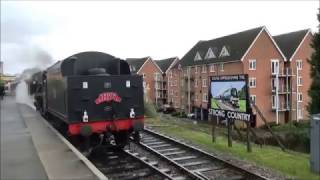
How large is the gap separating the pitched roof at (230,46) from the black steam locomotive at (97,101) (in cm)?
3690

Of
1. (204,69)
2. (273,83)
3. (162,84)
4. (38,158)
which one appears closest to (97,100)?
(38,158)

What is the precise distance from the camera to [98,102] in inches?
494

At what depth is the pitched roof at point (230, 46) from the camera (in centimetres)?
4962

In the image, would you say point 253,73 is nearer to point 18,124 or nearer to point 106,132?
point 18,124

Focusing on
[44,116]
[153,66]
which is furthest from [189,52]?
[44,116]

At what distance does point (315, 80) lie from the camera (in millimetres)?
30266

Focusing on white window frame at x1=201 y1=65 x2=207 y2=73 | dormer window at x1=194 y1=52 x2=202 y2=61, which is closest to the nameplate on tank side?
white window frame at x1=201 y1=65 x2=207 y2=73

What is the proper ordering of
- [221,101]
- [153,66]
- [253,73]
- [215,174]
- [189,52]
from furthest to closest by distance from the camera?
[153,66], [189,52], [253,73], [221,101], [215,174]

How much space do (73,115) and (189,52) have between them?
55.5 metres

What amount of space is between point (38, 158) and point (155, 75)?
6603cm

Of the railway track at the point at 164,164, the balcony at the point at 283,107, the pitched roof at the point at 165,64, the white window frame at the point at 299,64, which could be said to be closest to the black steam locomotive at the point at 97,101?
the railway track at the point at 164,164

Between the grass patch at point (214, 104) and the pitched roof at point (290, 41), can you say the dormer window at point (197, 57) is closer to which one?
the pitched roof at point (290, 41)

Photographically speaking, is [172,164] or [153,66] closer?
[172,164]

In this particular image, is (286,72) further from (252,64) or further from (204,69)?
(204,69)
